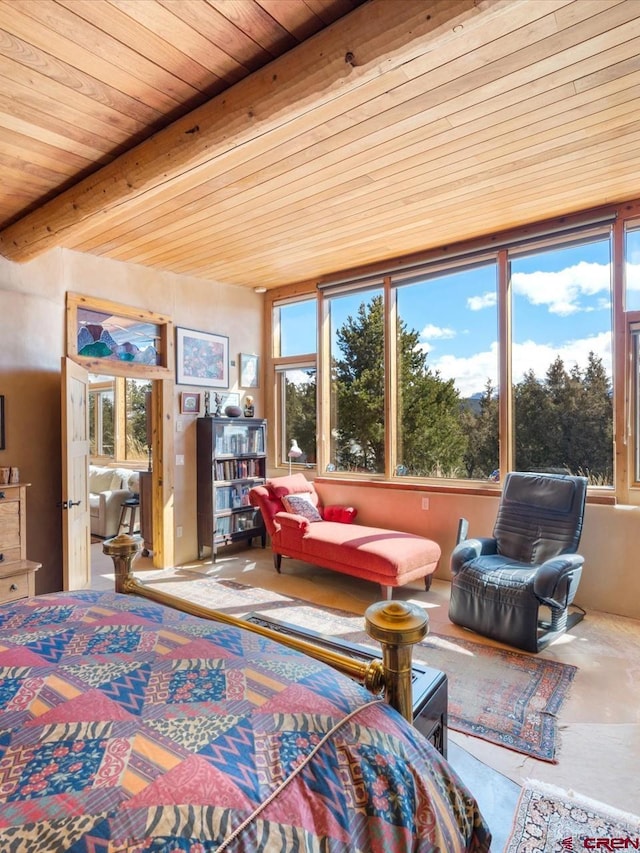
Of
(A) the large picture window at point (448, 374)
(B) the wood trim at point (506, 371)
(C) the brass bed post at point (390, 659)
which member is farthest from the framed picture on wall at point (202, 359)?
(C) the brass bed post at point (390, 659)

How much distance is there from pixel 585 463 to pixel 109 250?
452cm

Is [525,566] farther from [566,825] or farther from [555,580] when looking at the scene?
[566,825]

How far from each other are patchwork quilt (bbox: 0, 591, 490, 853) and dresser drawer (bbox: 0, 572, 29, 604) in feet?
8.04

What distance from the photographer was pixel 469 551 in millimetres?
3420

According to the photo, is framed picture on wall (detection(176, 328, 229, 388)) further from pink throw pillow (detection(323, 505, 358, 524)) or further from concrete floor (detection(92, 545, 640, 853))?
concrete floor (detection(92, 545, 640, 853))

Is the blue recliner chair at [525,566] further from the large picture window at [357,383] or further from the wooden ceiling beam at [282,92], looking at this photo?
the wooden ceiling beam at [282,92]

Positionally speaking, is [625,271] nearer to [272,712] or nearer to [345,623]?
[345,623]

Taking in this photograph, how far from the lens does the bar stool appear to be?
6.09m

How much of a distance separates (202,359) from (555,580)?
4.00m

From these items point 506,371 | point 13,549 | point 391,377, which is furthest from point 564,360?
point 13,549

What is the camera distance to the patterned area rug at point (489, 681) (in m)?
2.16

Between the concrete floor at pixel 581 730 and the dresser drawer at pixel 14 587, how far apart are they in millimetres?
1917

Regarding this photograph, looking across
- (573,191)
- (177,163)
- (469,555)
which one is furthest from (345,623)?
(573,191)

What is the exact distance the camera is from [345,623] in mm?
3383
